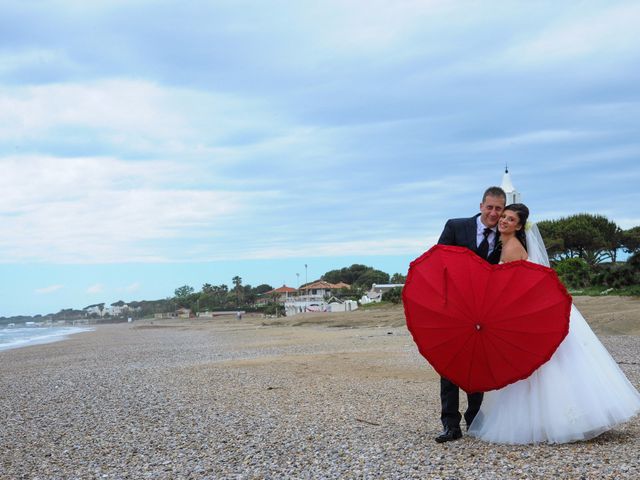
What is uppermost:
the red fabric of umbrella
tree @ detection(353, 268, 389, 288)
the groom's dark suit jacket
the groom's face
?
A: tree @ detection(353, 268, 389, 288)

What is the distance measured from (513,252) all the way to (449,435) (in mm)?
1725

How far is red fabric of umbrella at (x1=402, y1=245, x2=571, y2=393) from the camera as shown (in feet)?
17.1

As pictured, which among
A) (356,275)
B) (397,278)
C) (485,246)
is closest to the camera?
(485,246)

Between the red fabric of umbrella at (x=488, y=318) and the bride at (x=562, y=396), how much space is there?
0.67ft

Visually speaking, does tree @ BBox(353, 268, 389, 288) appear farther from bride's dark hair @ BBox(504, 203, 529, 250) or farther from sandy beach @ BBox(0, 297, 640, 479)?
bride's dark hair @ BBox(504, 203, 529, 250)

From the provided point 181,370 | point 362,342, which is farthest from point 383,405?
point 362,342

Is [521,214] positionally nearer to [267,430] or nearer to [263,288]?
[267,430]

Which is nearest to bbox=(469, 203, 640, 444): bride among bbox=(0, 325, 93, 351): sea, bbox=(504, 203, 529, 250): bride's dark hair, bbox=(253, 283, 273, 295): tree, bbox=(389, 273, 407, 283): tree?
bbox=(504, 203, 529, 250): bride's dark hair

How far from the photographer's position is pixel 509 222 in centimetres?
550

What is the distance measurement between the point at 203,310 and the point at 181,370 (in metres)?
119

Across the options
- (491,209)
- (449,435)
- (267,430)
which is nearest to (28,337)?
(267,430)

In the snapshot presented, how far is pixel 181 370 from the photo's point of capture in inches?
580

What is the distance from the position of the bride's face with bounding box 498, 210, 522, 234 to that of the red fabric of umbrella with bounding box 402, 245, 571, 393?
1.15 ft

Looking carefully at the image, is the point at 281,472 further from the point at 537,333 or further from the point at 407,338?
the point at 407,338
